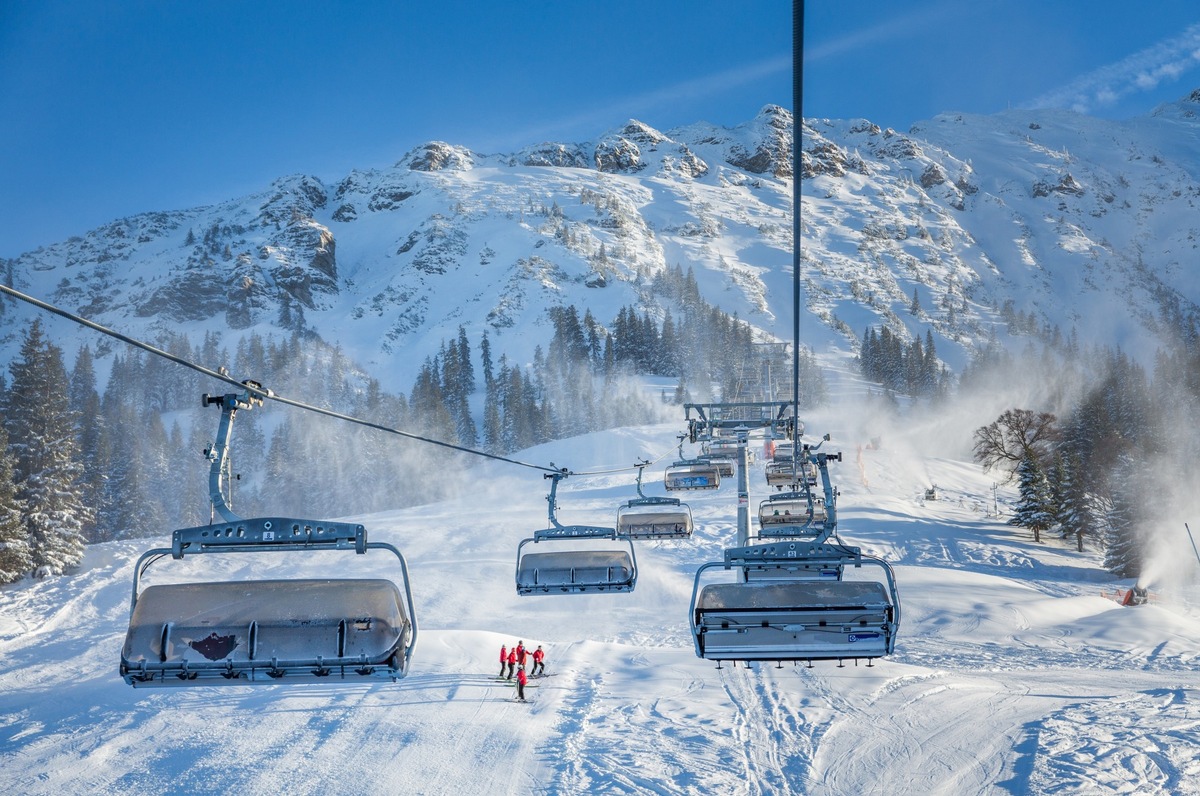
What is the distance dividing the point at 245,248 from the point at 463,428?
4142 inches

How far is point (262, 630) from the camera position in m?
6.91

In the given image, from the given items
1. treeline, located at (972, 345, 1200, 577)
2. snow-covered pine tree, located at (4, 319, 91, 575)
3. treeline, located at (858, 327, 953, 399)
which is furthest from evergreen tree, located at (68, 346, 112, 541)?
treeline, located at (858, 327, 953, 399)

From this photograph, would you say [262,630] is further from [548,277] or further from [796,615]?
[548,277]

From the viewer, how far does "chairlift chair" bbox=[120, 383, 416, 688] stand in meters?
6.52

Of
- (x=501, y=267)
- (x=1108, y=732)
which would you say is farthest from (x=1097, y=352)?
(x=1108, y=732)

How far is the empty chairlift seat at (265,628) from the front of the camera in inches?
257

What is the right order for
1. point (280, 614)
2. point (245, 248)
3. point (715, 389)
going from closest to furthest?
point (280, 614)
point (715, 389)
point (245, 248)

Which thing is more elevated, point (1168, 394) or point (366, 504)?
point (1168, 394)

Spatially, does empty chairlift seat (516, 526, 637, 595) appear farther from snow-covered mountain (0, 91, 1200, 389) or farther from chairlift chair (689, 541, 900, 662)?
snow-covered mountain (0, 91, 1200, 389)

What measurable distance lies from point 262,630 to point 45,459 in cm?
3621

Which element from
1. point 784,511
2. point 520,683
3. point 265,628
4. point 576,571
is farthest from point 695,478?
point 265,628

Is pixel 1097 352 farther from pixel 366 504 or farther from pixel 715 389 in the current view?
pixel 366 504

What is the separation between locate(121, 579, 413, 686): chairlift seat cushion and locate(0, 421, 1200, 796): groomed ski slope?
758cm

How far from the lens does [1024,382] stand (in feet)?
425
